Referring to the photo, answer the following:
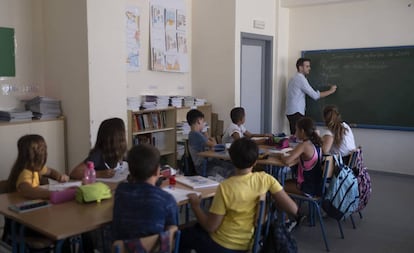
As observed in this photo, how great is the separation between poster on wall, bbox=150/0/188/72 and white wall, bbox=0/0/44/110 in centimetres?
166

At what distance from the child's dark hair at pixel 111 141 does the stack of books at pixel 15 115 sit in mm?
1435

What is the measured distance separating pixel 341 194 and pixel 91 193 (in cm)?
231

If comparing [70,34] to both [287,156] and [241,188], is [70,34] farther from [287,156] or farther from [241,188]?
[241,188]

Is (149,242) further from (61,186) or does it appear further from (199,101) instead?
(199,101)

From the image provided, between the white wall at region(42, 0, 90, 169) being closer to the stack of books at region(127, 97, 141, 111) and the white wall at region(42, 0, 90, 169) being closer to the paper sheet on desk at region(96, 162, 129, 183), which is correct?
the stack of books at region(127, 97, 141, 111)

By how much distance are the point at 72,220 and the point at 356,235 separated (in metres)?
2.91

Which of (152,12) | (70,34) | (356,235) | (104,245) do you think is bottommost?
(356,235)

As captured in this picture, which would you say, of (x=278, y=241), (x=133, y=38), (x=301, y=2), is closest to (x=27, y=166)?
(x=278, y=241)

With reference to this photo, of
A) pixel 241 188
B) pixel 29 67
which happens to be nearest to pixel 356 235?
pixel 241 188

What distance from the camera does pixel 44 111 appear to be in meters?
4.48

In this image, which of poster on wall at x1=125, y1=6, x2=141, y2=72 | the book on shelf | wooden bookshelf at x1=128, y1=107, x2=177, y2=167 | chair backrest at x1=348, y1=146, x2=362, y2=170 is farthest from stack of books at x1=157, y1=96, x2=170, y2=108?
the book on shelf

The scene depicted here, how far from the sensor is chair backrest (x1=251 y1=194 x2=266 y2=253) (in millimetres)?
2467

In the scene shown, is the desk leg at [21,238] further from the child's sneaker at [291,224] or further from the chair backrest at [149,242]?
the child's sneaker at [291,224]

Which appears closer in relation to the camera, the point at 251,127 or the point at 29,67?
the point at 29,67
